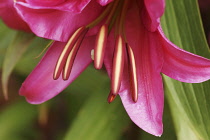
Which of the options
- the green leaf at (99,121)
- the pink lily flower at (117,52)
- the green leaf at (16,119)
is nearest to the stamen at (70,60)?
the pink lily flower at (117,52)

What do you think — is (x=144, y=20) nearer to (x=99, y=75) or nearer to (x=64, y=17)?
(x=64, y=17)

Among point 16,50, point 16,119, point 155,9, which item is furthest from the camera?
point 16,119

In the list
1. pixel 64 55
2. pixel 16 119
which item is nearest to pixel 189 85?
pixel 64 55

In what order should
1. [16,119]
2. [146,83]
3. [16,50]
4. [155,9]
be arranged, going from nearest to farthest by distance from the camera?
[155,9]
[146,83]
[16,50]
[16,119]

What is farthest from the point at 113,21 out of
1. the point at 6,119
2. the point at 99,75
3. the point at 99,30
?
the point at 6,119

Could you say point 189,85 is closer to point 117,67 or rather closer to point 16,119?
point 117,67

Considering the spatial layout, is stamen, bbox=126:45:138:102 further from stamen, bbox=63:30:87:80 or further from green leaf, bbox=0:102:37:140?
green leaf, bbox=0:102:37:140
